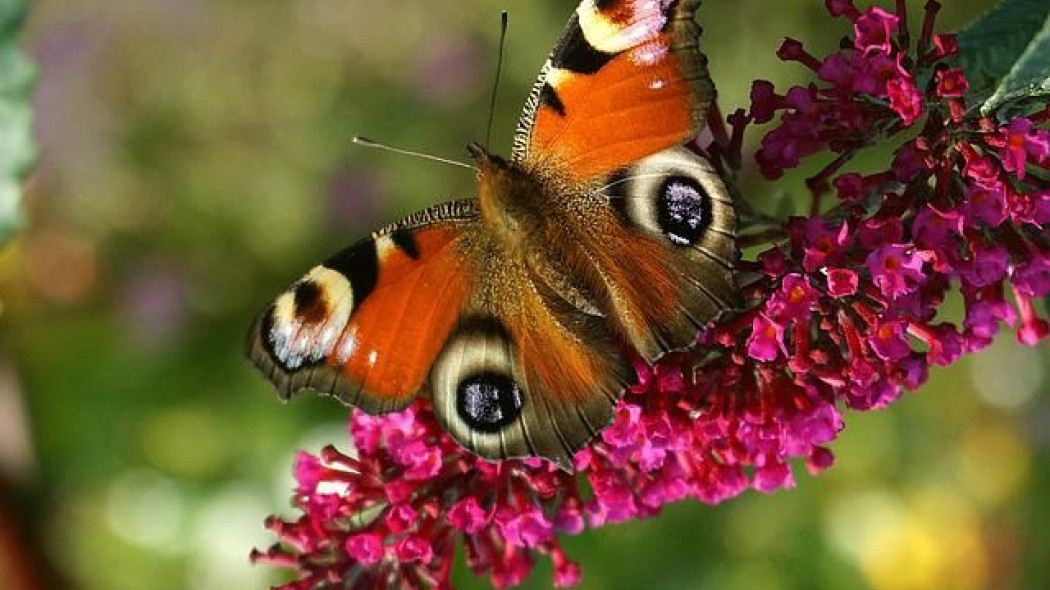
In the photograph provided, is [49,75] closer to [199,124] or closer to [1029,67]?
[199,124]

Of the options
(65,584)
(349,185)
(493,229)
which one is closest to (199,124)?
(349,185)

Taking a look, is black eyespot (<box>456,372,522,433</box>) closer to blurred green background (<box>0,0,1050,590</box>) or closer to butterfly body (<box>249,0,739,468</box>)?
butterfly body (<box>249,0,739,468</box>)

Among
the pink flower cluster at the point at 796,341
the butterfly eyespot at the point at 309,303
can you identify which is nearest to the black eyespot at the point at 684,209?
the pink flower cluster at the point at 796,341

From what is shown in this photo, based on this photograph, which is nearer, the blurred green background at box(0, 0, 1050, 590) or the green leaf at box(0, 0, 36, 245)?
the green leaf at box(0, 0, 36, 245)

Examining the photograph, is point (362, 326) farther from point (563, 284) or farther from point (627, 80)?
point (627, 80)

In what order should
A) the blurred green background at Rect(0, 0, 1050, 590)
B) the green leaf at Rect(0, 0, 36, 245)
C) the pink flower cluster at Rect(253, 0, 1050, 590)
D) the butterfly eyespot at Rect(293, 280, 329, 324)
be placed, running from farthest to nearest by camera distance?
the blurred green background at Rect(0, 0, 1050, 590)
the green leaf at Rect(0, 0, 36, 245)
the butterfly eyespot at Rect(293, 280, 329, 324)
the pink flower cluster at Rect(253, 0, 1050, 590)

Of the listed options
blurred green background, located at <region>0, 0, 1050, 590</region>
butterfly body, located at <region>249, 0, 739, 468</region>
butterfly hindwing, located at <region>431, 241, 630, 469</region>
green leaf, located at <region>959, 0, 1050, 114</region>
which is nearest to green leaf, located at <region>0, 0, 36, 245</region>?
butterfly body, located at <region>249, 0, 739, 468</region>

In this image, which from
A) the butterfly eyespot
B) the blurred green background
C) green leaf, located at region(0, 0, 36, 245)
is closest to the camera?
the butterfly eyespot
